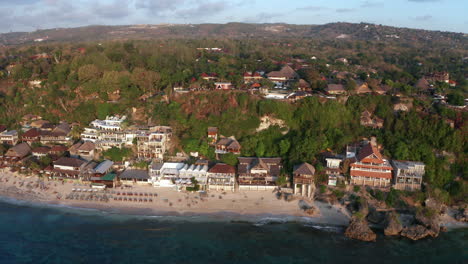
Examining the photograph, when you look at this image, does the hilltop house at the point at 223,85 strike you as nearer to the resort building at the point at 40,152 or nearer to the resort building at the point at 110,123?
the resort building at the point at 110,123

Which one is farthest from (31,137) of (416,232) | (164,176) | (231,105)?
(416,232)

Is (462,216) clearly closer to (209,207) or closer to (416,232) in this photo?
(416,232)

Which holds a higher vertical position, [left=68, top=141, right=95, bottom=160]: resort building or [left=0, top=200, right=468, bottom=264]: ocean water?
[left=68, top=141, right=95, bottom=160]: resort building

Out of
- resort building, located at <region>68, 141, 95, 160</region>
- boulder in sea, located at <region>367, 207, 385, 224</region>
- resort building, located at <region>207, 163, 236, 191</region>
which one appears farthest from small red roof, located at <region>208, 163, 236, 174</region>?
resort building, located at <region>68, 141, 95, 160</region>

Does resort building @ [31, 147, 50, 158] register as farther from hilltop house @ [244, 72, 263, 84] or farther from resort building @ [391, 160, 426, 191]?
resort building @ [391, 160, 426, 191]

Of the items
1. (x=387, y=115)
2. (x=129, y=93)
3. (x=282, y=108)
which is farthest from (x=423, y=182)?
(x=129, y=93)

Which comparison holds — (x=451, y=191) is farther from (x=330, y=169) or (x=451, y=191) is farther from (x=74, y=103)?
(x=74, y=103)
